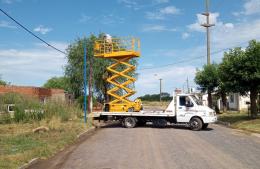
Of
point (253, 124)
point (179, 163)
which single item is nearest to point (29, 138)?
point (179, 163)

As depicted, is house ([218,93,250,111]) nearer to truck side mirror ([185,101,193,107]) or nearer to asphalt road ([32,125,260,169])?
truck side mirror ([185,101,193,107])

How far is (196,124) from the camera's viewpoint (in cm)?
2439

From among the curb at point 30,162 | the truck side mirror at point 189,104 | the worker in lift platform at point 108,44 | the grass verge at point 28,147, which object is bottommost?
the curb at point 30,162

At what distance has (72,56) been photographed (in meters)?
50.4

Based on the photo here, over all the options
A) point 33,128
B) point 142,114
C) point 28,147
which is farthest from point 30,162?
point 142,114

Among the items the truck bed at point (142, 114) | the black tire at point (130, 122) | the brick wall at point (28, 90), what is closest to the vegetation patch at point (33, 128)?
the truck bed at point (142, 114)

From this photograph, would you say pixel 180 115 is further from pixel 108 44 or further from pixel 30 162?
pixel 30 162

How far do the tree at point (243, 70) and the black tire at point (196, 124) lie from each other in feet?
20.7

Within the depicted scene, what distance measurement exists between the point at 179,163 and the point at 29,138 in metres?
8.82

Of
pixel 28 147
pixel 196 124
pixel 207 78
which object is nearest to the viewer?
pixel 28 147

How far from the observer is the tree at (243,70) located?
93.5 feet

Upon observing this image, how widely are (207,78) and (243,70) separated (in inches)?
592

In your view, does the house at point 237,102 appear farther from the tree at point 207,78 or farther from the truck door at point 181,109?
the truck door at point 181,109

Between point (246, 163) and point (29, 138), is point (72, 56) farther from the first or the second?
point (246, 163)
